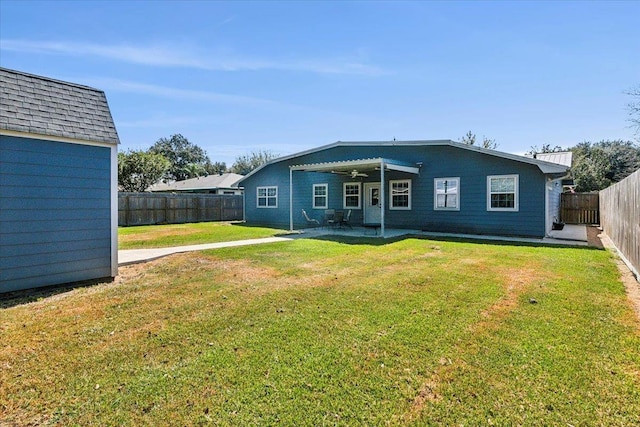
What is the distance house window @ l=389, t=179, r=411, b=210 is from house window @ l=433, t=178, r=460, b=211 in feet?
3.73

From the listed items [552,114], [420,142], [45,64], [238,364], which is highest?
[552,114]

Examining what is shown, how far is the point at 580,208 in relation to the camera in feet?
59.6

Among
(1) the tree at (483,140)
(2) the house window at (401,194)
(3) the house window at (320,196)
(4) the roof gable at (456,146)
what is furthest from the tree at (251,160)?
(2) the house window at (401,194)

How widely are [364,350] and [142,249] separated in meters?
8.14

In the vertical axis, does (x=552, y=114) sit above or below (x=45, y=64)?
above

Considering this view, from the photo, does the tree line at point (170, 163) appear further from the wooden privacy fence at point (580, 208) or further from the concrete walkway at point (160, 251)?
the wooden privacy fence at point (580, 208)

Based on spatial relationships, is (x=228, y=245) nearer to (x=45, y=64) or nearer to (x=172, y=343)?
(x=172, y=343)

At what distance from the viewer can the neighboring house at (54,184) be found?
490 cm

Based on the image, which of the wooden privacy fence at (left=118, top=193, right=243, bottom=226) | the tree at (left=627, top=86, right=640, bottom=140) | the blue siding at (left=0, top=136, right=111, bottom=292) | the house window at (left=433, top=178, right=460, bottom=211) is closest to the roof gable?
the house window at (left=433, top=178, right=460, bottom=211)

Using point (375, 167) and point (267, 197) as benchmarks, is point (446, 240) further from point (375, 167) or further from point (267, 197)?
point (267, 197)

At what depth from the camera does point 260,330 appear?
3.66m

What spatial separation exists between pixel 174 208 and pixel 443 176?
14759mm

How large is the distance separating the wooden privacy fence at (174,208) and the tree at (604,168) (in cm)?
2633

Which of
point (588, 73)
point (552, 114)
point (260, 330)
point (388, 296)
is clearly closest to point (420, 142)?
point (588, 73)
